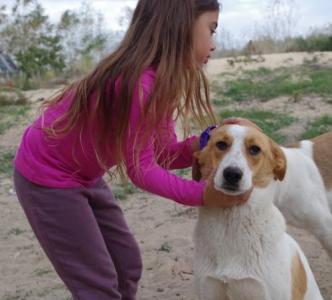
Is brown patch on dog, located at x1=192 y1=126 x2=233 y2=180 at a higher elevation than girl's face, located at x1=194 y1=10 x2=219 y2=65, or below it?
below

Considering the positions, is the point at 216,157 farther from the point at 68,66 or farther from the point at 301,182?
the point at 68,66

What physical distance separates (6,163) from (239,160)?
5.12 metres

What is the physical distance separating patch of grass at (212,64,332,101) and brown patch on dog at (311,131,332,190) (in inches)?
164

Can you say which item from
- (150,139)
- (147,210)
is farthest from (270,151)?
(147,210)

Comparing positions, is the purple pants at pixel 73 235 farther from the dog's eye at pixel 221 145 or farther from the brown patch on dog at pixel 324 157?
the brown patch on dog at pixel 324 157

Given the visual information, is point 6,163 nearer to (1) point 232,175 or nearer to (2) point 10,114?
(2) point 10,114

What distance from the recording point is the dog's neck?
2613 mm

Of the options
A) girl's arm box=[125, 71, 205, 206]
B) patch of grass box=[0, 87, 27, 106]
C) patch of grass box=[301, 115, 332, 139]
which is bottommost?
patch of grass box=[0, 87, 27, 106]

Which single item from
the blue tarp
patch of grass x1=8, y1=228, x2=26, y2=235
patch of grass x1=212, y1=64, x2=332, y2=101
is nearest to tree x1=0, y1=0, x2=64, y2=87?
the blue tarp

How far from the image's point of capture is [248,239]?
263 centimetres

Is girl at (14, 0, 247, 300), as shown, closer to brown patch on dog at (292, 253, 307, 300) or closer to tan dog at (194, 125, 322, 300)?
tan dog at (194, 125, 322, 300)

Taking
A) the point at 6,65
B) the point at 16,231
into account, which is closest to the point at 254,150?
the point at 16,231

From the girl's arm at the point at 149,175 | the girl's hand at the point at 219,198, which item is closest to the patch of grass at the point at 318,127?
the girl's hand at the point at 219,198

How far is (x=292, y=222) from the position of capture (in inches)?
156
